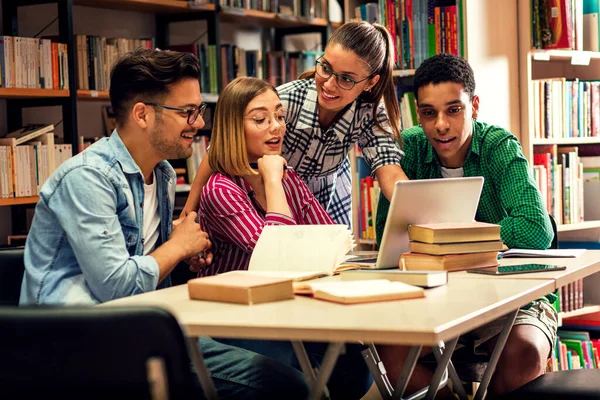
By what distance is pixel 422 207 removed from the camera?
6.58ft

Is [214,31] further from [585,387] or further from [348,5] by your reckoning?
[585,387]

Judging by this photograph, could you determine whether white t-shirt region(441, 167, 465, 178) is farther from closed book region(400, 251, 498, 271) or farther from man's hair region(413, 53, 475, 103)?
closed book region(400, 251, 498, 271)

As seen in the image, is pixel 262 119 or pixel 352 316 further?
pixel 262 119

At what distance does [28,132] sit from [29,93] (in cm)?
19

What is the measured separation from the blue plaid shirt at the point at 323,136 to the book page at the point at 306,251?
2.68 ft

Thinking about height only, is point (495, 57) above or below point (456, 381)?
above

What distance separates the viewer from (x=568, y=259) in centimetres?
213

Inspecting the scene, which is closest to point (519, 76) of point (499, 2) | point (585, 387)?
point (499, 2)

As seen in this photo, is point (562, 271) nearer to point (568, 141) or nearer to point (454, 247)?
point (454, 247)

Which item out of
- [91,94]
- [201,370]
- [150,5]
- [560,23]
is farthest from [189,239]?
[150,5]

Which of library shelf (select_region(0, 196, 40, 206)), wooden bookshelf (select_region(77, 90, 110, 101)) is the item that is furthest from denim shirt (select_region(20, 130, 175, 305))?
wooden bookshelf (select_region(77, 90, 110, 101))

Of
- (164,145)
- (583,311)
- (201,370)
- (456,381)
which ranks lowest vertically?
(583,311)

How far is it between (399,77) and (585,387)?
6.90 ft

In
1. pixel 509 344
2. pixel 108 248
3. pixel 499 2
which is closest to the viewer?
pixel 108 248
